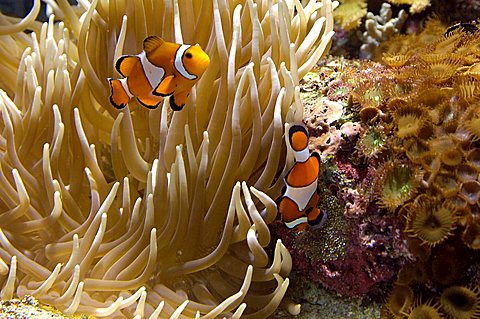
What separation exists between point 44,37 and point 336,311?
1.77 metres

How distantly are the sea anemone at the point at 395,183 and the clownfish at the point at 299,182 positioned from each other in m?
0.25

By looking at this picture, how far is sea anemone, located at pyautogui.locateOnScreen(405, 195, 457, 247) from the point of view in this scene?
67.8 inches

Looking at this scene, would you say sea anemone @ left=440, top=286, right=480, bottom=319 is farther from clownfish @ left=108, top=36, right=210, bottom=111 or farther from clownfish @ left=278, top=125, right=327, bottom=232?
clownfish @ left=108, top=36, right=210, bottom=111

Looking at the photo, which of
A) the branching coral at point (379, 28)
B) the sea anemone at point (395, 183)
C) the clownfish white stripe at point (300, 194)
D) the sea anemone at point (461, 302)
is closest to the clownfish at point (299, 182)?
the clownfish white stripe at point (300, 194)

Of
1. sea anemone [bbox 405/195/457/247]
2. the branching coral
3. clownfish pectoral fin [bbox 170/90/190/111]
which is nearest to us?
sea anemone [bbox 405/195/457/247]

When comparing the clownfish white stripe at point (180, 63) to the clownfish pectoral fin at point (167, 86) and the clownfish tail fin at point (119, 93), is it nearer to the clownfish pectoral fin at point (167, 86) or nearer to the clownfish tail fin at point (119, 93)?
the clownfish pectoral fin at point (167, 86)

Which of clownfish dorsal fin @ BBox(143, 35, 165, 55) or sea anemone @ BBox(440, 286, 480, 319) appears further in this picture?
clownfish dorsal fin @ BBox(143, 35, 165, 55)

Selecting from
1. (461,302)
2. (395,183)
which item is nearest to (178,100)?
(395,183)

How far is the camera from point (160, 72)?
185cm

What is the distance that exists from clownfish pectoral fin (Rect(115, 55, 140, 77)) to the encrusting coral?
193 mm

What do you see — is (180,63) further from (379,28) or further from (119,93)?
(379,28)

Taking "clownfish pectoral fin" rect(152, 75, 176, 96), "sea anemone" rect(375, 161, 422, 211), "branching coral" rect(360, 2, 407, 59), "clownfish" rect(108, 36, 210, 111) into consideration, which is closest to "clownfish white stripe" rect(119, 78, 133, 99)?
"clownfish" rect(108, 36, 210, 111)

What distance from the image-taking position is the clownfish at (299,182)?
1.79 meters

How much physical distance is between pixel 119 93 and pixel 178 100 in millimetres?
238
